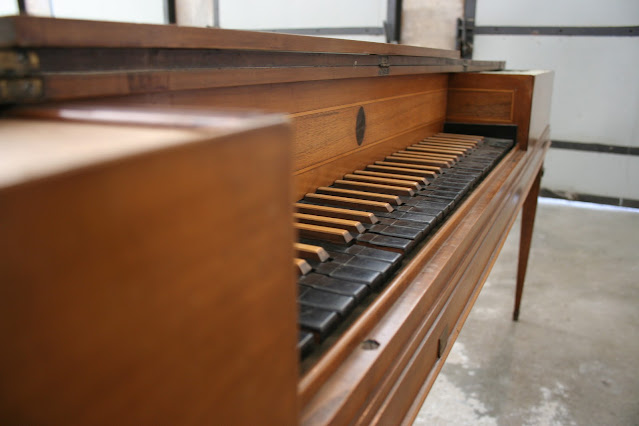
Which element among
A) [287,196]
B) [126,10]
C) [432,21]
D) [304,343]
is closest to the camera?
[287,196]

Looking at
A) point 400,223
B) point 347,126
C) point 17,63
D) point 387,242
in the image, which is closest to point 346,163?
point 347,126

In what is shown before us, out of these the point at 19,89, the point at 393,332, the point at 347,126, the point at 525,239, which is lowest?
the point at 525,239

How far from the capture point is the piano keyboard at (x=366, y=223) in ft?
2.41

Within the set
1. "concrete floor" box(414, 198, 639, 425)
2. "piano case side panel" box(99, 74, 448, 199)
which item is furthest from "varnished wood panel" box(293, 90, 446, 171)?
"concrete floor" box(414, 198, 639, 425)

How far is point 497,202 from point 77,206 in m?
1.37

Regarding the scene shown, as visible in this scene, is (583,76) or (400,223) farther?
(583,76)

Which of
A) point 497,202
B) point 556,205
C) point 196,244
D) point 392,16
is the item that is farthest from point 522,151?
point 392,16

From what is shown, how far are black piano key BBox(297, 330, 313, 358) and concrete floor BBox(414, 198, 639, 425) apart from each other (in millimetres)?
1671

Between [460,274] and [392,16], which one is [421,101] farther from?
[392,16]

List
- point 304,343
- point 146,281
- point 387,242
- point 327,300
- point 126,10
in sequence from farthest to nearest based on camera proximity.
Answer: point 126,10 < point 387,242 < point 327,300 < point 304,343 < point 146,281

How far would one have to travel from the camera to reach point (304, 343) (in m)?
0.62

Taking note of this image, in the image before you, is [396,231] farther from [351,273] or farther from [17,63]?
[17,63]

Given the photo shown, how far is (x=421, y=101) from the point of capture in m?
2.03

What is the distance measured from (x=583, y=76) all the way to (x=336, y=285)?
467 cm
